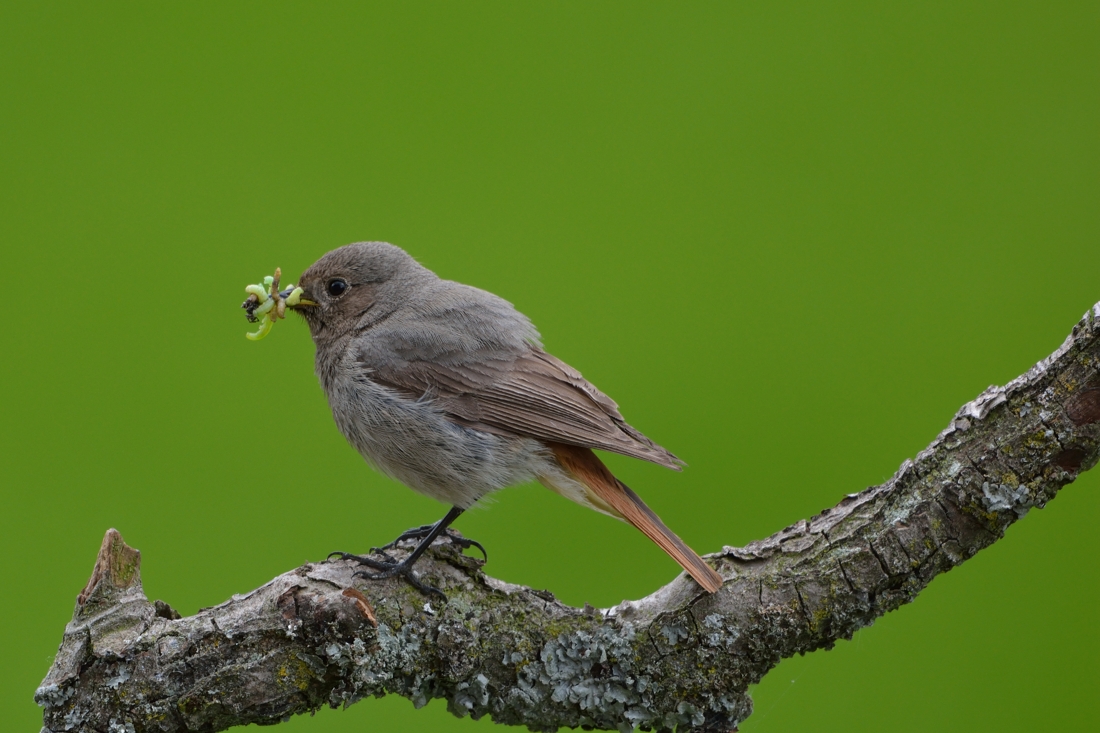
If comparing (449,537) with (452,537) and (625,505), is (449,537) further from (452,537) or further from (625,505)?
(625,505)

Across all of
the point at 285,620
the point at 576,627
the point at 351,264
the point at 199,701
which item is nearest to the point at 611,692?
the point at 576,627

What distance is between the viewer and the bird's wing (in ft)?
11.8

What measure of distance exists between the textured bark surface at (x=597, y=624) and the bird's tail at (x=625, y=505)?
0.10m

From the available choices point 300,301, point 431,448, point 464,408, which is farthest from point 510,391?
point 300,301

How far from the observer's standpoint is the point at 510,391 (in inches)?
149

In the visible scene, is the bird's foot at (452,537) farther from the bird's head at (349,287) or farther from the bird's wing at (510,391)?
the bird's head at (349,287)

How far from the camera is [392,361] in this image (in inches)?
157

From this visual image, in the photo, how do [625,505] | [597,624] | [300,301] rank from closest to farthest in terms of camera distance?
[597,624]
[625,505]
[300,301]

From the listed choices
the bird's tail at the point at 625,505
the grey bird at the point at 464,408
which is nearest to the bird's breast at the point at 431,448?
the grey bird at the point at 464,408

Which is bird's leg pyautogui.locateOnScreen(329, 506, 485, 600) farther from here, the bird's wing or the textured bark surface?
the bird's wing

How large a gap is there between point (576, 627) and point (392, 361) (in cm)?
142

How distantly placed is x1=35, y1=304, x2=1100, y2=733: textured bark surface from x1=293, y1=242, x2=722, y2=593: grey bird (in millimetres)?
315

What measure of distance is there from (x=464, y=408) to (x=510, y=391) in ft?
0.64

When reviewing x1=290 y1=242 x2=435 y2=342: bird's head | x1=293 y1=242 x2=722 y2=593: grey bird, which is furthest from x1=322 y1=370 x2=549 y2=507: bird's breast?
x1=290 y1=242 x2=435 y2=342: bird's head
